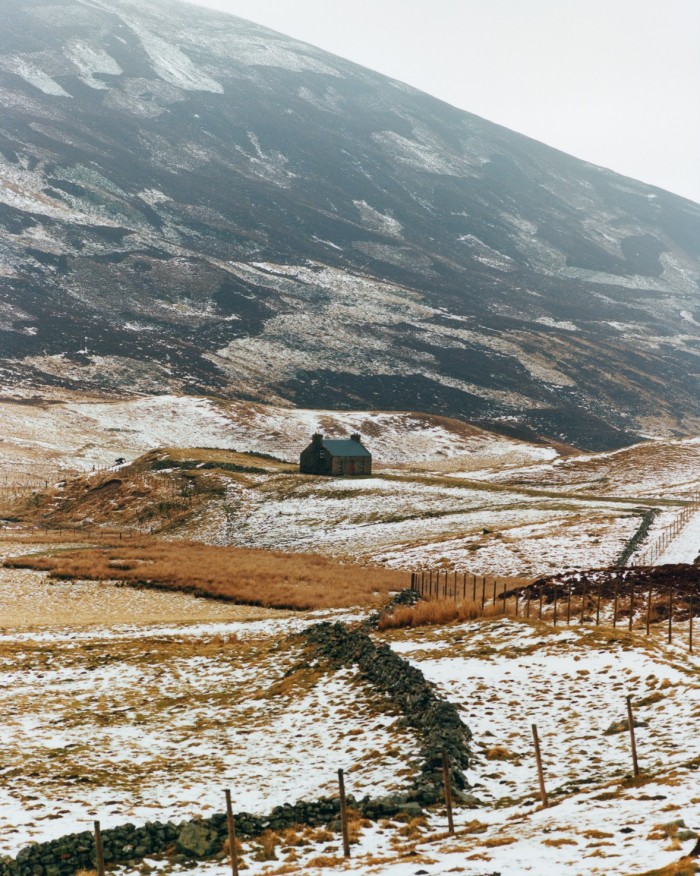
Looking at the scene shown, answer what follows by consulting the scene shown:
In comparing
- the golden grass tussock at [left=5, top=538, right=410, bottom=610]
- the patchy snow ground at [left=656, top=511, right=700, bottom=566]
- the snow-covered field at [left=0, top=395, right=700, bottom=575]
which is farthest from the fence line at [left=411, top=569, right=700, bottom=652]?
the snow-covered field at [left=0, top=395, right=700, bottom=575]

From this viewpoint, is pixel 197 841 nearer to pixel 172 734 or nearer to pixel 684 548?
pixel 172 734

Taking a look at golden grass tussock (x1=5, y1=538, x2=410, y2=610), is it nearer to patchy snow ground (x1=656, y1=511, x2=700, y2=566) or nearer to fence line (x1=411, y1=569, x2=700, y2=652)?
fence line (x1=411, y1=569, x2=700, y2=652)

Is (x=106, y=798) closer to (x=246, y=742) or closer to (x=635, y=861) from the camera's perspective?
(x=246, y=742)

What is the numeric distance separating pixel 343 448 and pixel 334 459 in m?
2.57

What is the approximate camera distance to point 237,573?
47875 millimetres

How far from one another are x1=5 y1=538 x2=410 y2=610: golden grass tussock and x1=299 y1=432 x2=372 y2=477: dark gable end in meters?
29.3

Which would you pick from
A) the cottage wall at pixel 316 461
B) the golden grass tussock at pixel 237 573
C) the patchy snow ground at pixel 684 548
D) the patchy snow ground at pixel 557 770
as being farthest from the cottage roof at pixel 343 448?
the patchy snow ground at pixel 557 770

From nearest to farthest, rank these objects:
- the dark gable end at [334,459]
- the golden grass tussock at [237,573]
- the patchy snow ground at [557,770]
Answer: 1. the patchy snow ground at [557,770]
2. the golden grass tussock at [237,573]
3. the dark gable end at [334,459]

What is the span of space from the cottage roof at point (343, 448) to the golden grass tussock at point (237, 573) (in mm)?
30057

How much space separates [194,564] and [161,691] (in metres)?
26.9

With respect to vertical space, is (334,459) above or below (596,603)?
below

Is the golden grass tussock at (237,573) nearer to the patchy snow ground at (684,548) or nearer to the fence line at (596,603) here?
the fence line at (596,603)

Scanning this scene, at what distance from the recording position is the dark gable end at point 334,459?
283 feet

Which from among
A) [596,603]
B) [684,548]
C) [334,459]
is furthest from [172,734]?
[334,459]
